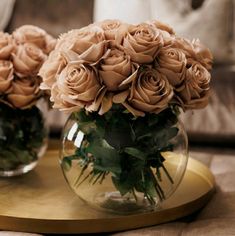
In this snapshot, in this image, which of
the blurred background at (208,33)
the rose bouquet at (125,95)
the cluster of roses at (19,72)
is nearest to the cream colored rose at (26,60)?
the cluster of roses at (19,72)

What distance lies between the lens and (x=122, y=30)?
1.01m

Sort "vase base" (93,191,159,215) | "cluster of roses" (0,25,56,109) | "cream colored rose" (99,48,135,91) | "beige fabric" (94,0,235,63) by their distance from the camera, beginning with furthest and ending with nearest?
"beige fabric" (94,0,235,63) < "cluster of roses" (0,25,56,109) < "vase base" (93,191,159,215) < "cream colored rose" (99,48,135,91)

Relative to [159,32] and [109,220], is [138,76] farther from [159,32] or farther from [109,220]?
[109,220]

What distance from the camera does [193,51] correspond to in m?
1.10

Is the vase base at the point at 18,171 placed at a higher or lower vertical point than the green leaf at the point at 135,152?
lower

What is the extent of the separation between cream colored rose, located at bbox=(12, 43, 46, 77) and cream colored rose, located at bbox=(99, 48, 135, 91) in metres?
0.27

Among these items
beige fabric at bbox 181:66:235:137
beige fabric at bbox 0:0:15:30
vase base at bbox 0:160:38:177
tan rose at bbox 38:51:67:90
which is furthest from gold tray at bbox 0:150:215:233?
beige fabric at bbox 0:0:15:30

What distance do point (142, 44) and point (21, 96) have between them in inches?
13.1

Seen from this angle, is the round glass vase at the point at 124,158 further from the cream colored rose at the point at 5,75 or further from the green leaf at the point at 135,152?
the cream colored rose at the point at 5,75

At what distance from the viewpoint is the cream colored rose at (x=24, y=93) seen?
121cm

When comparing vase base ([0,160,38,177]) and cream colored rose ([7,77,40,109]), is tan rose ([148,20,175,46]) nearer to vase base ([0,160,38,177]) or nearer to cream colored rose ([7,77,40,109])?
cream colored rose ([7,77,40,109])

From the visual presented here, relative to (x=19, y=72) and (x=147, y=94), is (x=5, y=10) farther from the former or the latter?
(x=147, y=94)

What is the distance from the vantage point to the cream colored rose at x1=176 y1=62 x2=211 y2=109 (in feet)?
3.43

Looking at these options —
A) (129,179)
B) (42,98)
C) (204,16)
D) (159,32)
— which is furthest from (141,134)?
(204,16)
